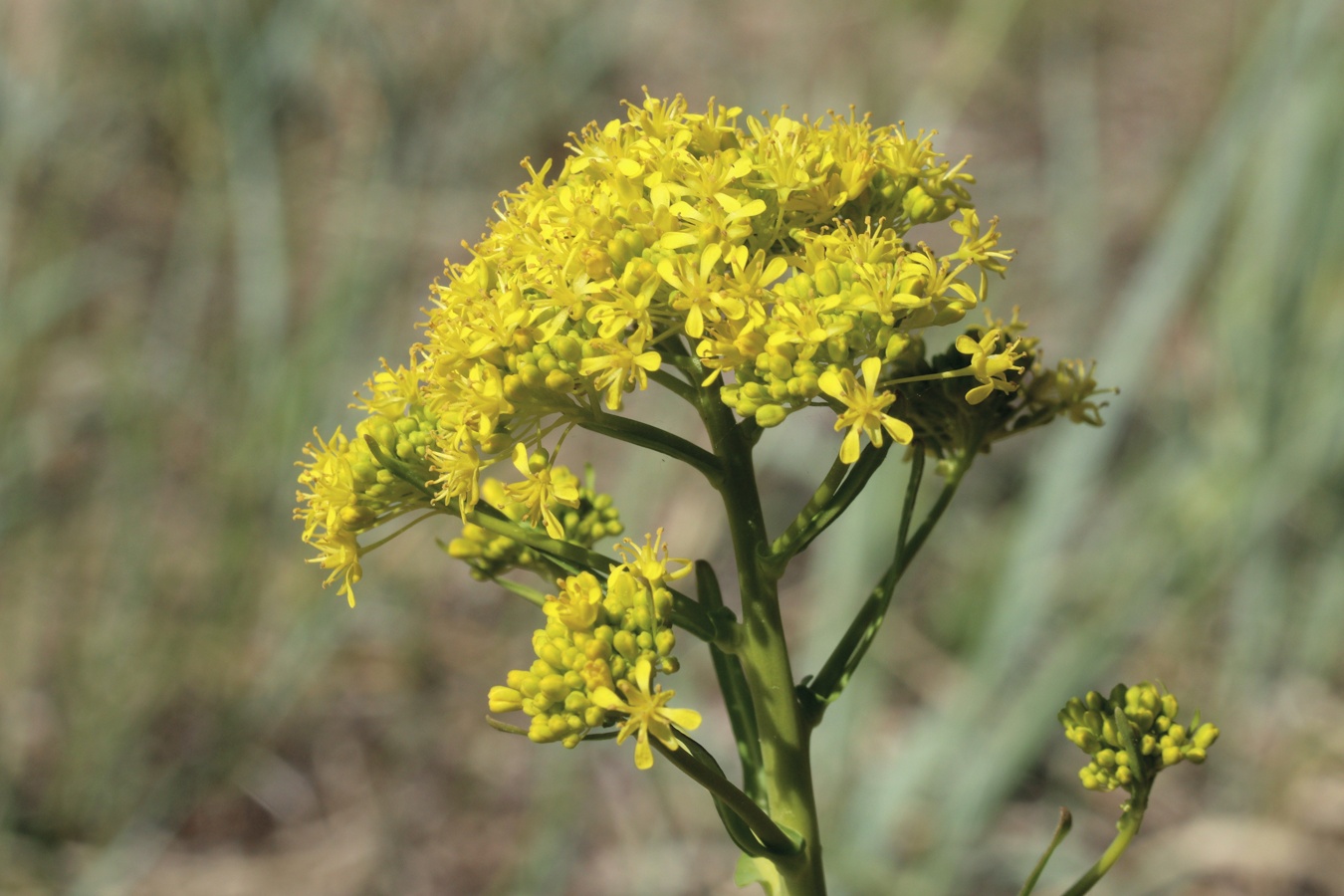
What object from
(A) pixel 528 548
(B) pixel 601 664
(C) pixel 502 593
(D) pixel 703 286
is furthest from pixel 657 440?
(C) pixel 502 593

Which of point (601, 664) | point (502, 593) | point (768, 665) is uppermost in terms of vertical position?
point (502, 593)

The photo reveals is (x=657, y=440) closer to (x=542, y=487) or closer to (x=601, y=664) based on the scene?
(x=542, y=487)

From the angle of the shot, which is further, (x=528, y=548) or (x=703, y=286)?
(x=528, y=548)

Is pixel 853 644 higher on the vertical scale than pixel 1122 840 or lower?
higher

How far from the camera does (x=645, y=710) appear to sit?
1.68m

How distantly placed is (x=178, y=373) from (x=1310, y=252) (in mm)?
5737

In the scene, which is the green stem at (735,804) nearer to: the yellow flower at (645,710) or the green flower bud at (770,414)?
the yellow flower at (645,710)

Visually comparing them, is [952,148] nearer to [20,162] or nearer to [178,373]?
[178,373]

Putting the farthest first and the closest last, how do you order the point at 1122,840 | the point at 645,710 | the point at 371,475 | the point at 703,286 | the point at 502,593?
the point at 502,593 → the point at 371,475 → the point at 1122,840 → the point at 703,286 → the point at 645,710

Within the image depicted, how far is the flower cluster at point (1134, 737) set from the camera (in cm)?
199

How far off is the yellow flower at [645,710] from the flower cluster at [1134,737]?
75cm

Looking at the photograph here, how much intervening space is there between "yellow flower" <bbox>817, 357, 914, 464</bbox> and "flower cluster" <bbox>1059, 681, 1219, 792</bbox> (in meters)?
0.66

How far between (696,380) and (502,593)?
5.19m

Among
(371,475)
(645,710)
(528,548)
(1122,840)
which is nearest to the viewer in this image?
(645,710)
